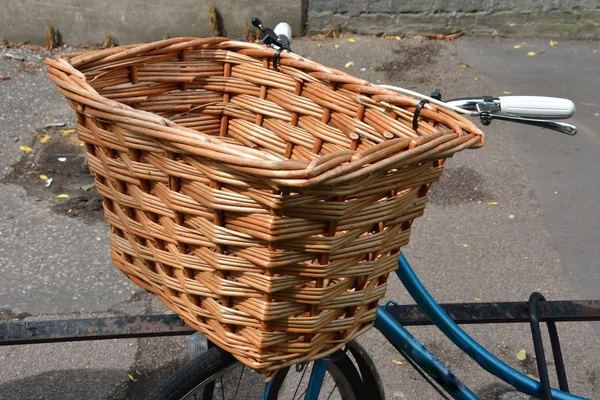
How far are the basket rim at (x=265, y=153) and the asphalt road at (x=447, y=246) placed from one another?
5.26ft

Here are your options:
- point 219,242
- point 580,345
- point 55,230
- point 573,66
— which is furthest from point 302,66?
point 573,66

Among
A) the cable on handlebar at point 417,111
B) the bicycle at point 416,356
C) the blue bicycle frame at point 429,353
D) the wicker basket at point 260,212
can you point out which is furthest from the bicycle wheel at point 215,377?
the cable on handlebar at point 417,111

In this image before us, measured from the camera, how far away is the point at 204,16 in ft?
18.6

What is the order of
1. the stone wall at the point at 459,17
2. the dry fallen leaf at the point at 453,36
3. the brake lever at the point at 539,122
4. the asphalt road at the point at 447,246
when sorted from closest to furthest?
the brake lever at the point at 539,122, the asphalt road at the point at 447,246, the stone wall at the point at 459,17, the dry fallen leaf at the point at 453,36

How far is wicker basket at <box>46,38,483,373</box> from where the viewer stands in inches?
44.0

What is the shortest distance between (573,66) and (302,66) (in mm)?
4586

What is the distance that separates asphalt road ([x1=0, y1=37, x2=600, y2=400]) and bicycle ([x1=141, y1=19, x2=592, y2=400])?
106 centimetres

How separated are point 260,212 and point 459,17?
527 centimetres

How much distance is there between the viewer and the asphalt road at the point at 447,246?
2.91 meters

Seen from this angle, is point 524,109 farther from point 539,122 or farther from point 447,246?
point 447,246

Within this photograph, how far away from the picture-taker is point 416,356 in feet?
5.42

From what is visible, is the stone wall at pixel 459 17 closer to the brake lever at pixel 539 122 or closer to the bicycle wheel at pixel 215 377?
the bicycle wheel at pixel 215 377

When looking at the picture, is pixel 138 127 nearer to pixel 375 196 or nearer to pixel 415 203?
pixel 375 196

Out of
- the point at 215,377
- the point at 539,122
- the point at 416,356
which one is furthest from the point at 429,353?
the point at 539,122
